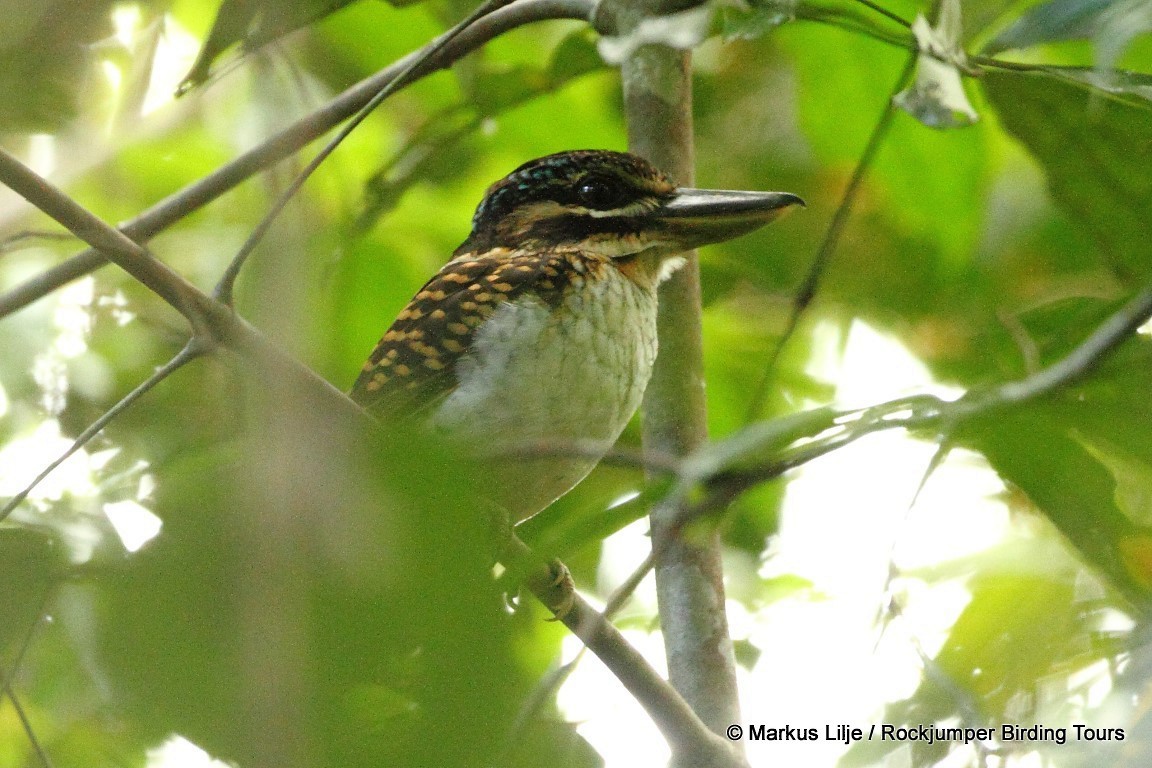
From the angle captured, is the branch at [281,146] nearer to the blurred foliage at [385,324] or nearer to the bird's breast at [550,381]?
the blurred foliage at [385,324]

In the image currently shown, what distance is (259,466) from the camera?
106cm

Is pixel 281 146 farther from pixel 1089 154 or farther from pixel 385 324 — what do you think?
pixel 1089 154

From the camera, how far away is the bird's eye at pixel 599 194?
2.70 metres

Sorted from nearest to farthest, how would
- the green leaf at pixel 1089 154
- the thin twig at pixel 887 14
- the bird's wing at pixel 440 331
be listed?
1. the thin twig at pixel 887 14
2. the green leaf at pixel 1089 154
3. the bird's wing at pixel 440 331

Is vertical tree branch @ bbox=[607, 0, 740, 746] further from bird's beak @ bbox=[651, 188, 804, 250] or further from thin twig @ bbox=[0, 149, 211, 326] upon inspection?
thin twig @ bbox=[0, 149, 211, 326]

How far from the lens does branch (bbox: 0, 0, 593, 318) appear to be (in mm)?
2516

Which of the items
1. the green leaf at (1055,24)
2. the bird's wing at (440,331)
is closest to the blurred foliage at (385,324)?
the green leaf at (1055,24)

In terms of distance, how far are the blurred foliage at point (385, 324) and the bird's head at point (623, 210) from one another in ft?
0.98

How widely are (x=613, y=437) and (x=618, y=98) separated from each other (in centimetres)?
141

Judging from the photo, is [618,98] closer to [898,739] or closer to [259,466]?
[898,739]

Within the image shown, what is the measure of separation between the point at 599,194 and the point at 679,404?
501 mm

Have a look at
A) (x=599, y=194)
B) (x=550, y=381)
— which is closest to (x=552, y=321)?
(x=550, y=381)

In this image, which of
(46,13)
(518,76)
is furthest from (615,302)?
(46,13)

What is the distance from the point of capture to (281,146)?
2.48 metres
